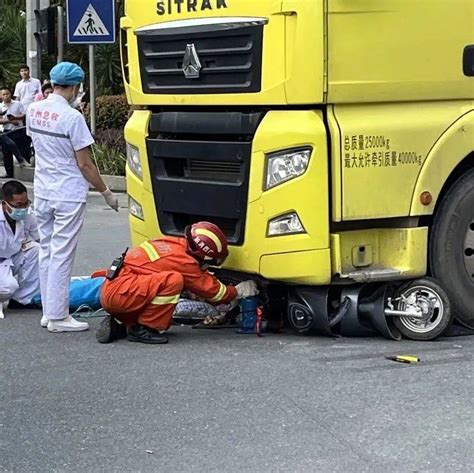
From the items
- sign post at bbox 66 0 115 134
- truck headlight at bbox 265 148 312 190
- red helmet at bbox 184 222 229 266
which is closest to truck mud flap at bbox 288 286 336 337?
red helmet at bbox 184 222 229 266

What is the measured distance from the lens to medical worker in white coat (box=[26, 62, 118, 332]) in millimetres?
6719

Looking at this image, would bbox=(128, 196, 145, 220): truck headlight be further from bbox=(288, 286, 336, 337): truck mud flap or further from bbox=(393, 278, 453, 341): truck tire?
bbox=(393, 278, 453, 341): truck tire

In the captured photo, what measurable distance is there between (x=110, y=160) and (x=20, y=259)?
308 inches

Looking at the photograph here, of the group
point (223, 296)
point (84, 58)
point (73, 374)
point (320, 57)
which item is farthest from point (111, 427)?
point (84, 58)

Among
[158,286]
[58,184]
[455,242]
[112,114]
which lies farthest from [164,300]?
[112,114]

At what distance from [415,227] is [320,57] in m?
1.25

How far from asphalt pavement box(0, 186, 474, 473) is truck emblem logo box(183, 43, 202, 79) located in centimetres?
176

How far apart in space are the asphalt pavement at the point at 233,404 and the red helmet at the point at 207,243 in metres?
0.59

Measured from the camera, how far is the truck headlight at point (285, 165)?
598cm

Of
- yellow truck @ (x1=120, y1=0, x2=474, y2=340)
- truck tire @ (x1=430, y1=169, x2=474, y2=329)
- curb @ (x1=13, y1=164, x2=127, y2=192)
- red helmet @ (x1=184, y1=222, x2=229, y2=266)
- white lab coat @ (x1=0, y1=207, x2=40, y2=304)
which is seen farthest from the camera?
curb @ (x1=13, y1=164, x2=127, y2=192)

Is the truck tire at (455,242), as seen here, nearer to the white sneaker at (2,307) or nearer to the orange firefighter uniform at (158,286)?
the orange firefighter uniform at (158,286)

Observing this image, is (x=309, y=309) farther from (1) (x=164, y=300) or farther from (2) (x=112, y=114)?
(2) (x=112, y=114)

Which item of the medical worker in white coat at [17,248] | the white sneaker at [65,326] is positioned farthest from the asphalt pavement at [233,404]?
the medical worker in white coat at [17,248]

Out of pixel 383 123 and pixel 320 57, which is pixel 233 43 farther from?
pixel 383 123
